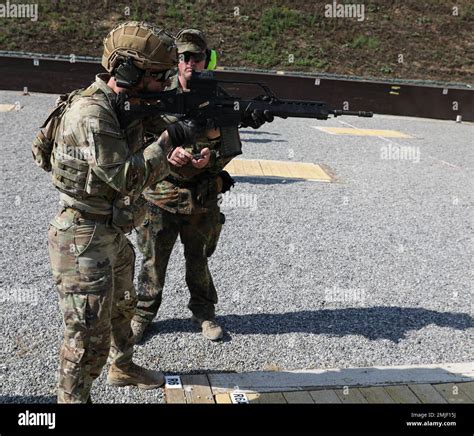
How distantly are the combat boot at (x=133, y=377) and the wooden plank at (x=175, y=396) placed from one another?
11 centimetres

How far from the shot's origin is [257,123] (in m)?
3.92

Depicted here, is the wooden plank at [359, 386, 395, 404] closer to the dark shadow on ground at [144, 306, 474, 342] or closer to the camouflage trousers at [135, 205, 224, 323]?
the dark shadow on ground at [144, 306, 474, 342]

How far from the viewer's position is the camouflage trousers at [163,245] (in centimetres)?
426

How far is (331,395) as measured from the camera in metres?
3.66

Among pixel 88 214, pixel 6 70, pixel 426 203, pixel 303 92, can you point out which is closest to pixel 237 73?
pixel 303 92

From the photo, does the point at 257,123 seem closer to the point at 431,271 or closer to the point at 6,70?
the point at 431,271

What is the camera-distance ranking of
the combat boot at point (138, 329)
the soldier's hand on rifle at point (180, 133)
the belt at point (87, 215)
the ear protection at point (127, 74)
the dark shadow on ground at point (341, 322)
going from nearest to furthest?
the ear protection at point (127, 74)
the belt at point (87, 215)
the soldier's hand on rifle at point (180, 133)
the combat boot at point (138, 329)
the dark shadow on ground at point (341, 322)

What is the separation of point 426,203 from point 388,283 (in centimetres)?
381

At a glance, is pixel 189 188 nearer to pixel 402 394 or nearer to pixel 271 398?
pixel 271 398

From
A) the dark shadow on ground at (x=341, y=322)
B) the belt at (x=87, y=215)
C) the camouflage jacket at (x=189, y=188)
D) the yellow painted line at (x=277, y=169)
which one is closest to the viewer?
the belt at (x=87, y=215)

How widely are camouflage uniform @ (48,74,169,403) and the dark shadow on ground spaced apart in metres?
1.34

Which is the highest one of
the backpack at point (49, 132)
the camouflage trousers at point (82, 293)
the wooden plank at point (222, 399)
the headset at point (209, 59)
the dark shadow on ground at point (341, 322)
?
the headset at point (209, 59)

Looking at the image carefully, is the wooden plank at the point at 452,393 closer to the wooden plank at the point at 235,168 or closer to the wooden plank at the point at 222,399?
the wooden plank at the point at 222,399

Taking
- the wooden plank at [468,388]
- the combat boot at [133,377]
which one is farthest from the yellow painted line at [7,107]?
the wooden plank at [468,388]
